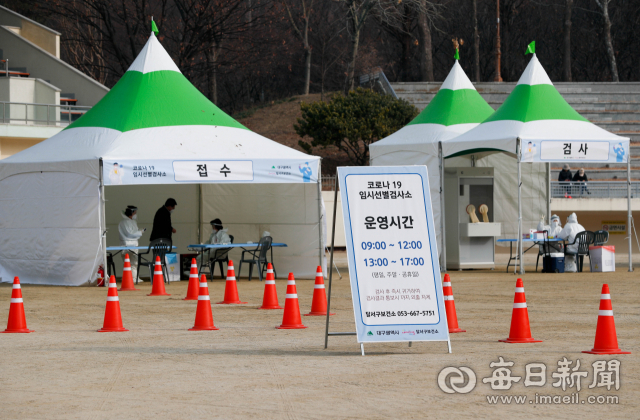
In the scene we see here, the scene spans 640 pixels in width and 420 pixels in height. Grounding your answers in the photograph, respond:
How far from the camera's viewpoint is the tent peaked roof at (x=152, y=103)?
727 inches

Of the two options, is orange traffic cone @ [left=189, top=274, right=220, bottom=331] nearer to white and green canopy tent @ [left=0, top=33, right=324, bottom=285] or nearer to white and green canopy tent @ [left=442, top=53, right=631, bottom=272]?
white and green canopy tent @ [left=0, top=33, right=324, bottom=285]

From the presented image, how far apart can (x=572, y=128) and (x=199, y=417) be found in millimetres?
15588

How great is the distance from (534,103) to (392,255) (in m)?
13.3

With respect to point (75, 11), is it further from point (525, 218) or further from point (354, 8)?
point (525, 218)

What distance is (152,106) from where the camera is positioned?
18.8 m

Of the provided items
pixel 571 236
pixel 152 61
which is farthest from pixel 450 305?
pixel 152 61

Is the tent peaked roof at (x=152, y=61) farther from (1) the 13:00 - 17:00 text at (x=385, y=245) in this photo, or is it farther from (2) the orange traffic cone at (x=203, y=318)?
(1) the 13:00 - 17:00 text at (x=385, y=245)

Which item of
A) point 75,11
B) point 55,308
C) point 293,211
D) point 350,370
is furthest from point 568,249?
point 75,11

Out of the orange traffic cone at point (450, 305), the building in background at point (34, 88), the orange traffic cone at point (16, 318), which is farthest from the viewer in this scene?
the building in background at point (34, 88)

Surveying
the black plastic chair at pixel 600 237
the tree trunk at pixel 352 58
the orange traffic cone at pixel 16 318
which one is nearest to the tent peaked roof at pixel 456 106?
the black plastic chair at pixel 600 237

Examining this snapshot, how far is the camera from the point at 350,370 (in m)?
7.55

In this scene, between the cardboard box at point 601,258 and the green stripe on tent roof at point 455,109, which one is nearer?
the cardboard box at point 601,258

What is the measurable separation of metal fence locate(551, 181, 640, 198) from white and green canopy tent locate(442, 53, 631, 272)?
9.78m

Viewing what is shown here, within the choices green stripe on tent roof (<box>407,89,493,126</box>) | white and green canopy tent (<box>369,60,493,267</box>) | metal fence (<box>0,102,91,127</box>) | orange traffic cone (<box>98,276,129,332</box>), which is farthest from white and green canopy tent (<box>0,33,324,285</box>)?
metal fence (<box>0,102,91,127</box>)
